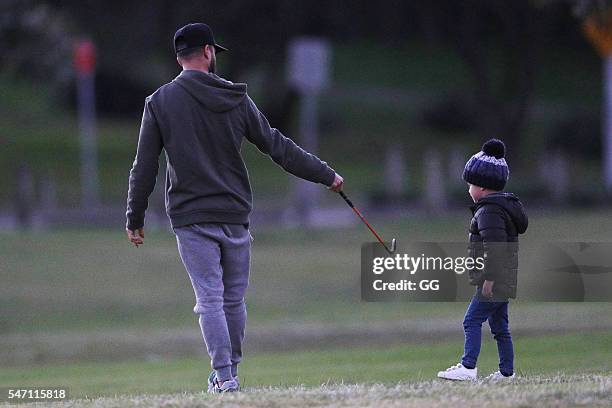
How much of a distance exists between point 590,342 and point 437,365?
2.10 meters

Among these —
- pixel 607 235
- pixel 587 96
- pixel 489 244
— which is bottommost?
pixel 489 244

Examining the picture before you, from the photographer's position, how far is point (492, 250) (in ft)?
24.2

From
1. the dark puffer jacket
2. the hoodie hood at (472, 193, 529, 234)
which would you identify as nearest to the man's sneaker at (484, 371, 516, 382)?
the dark puffer jacket

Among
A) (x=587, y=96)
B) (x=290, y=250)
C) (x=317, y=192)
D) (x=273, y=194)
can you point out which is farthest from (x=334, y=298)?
(x=587, y=96)

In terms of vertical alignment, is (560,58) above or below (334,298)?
above

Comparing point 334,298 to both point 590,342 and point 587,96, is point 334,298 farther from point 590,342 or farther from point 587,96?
point 587,96

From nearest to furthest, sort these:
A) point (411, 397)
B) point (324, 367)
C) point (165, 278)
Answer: point (411, 397) → point (324, 367) → point (165, 278)

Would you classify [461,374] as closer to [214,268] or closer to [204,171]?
[214,268]

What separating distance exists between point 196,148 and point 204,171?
0.12m

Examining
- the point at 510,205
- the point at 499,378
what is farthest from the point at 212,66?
the point at 499,378

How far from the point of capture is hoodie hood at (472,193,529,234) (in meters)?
7.43

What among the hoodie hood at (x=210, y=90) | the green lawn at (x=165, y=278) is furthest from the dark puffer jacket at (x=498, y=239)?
the green lawn at (x=165, y=278)

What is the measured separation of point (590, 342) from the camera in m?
12.1

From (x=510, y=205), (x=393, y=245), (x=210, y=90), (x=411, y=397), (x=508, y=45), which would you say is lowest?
(x=411, y=397)
